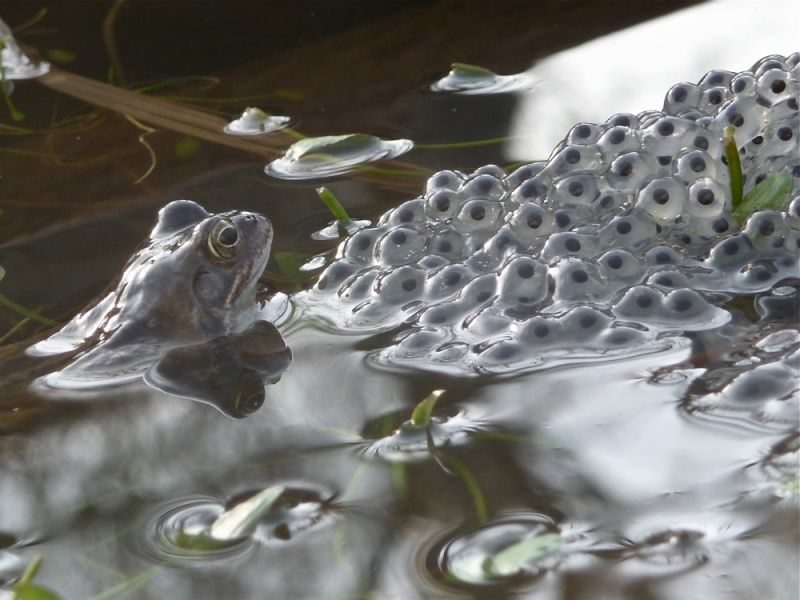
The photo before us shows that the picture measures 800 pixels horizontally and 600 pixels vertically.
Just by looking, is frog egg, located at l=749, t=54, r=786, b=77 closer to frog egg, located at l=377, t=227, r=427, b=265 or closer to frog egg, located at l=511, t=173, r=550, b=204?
frog egg, located at l=511, t=173, r=550, b=204

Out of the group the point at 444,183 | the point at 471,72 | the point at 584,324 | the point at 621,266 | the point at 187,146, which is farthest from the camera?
the point at 471,72

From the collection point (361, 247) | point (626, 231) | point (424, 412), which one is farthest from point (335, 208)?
point (424, 412)

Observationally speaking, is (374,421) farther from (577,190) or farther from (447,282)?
(577,190)

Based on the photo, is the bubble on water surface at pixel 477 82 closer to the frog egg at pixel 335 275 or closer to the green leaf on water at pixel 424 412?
the frog egg at pixel 335 275

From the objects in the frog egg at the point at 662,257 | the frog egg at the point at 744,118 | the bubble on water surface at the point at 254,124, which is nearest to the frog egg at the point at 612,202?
the frog egg at the point at 662,257

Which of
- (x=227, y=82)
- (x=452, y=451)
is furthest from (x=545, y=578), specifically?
(x=227, y=82)

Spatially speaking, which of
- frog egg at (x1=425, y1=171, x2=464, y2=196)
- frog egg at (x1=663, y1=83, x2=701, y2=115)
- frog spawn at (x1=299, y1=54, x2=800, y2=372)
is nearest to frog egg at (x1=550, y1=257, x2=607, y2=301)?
frog spawn at (x1=299, y1=54, x2=800, y2=372)
